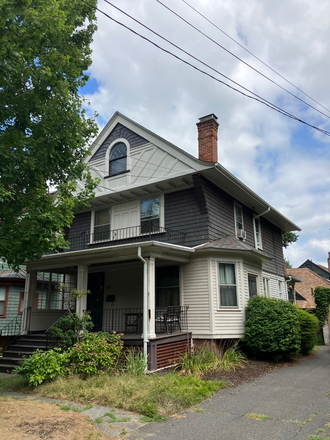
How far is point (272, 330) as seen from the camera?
1111 centimetres

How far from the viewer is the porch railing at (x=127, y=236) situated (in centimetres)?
1291

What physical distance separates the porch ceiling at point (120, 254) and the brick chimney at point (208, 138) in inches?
146

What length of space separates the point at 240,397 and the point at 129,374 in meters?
2.71

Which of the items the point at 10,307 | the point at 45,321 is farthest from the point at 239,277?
the point at 10,307

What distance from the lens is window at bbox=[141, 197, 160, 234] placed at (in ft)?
44.4

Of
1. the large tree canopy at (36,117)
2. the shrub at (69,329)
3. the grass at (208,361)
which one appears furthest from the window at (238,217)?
the large tree canopy at (36,117)

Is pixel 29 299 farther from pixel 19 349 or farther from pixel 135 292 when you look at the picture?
pixel 135 292

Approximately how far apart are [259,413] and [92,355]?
4200mm

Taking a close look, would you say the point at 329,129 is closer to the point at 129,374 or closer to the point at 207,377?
the point at 207,377

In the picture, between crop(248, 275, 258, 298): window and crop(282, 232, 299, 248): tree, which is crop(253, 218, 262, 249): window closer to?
crop(248, 275, 258, 298): window

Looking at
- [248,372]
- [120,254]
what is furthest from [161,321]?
[248,372]

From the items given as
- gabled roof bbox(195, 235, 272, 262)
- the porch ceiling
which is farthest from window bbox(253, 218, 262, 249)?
the porch ceiling

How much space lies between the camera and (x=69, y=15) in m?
8.22

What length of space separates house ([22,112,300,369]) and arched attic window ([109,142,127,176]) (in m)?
0.05
